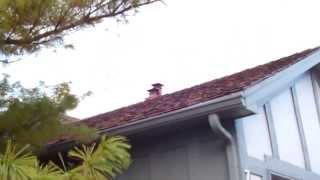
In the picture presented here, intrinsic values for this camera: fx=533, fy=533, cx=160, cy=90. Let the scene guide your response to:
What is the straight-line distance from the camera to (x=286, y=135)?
25.7 feet

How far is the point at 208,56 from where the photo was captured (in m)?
16.5

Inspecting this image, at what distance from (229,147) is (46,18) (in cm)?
258

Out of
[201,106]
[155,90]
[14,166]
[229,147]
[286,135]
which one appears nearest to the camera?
[14,166]

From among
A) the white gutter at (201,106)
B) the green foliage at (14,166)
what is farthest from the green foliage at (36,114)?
the green foliage at (14,166)

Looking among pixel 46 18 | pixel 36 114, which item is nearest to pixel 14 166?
pixel 36 114

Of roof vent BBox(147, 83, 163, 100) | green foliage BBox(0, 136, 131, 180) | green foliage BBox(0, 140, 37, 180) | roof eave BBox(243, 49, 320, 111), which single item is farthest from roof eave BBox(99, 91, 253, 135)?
roof vent BBox(147, 83, 163, 100)

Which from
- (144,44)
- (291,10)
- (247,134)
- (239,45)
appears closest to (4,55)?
(247,134)

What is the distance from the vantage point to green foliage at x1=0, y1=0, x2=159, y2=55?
5.81 metres

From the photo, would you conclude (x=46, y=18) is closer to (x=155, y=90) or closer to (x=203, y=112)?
(x=203, y=112)

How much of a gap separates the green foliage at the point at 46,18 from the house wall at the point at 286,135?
2086mm

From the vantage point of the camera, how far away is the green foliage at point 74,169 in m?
3.75

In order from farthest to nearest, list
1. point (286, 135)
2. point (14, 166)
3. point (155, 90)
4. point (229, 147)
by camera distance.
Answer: point (155, 90) → point (286, 135) → point (229, 147) → point (14, 166)

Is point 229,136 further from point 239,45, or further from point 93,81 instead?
point 239,45

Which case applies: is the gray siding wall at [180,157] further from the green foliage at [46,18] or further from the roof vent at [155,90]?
the roof vent at [155,90]
